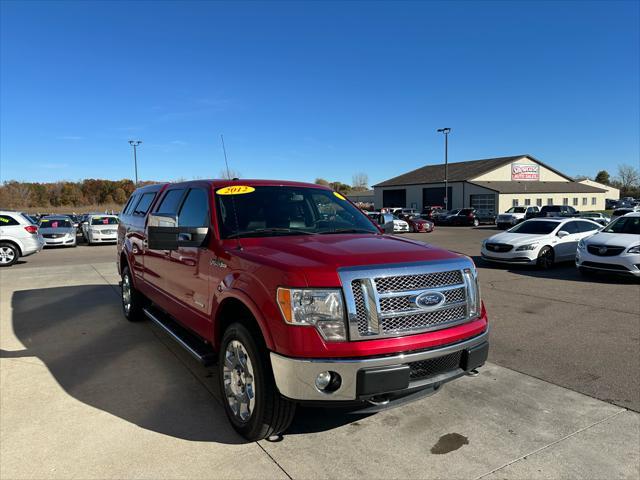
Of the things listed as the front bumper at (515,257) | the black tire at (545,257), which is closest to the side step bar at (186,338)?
the front bumper at (515,257)

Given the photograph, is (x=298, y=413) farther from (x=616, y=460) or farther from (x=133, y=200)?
(x=133, y=200)

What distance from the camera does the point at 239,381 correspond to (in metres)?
3.24

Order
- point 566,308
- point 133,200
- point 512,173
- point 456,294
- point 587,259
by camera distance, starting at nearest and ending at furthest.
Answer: point 456,294, point 133,200, point 566,308, point 587,259, point 512,173

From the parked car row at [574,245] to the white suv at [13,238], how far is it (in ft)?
47.7

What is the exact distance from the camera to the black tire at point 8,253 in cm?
1405

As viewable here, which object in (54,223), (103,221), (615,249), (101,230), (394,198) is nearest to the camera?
(615,249)

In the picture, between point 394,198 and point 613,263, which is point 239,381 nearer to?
point 613,263

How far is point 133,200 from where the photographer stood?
682 centimetres

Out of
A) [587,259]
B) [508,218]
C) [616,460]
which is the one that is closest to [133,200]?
[616,460]

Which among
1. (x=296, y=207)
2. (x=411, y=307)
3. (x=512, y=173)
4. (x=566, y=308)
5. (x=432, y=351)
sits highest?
(x=512, y=173)

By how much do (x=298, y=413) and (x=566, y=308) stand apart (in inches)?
223

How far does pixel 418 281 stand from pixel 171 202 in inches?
127

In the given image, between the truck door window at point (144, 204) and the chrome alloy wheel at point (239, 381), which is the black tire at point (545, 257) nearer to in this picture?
the truck door window at point (144, 204)

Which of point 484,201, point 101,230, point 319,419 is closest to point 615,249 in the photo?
point 319,419
